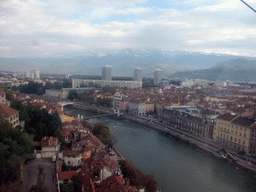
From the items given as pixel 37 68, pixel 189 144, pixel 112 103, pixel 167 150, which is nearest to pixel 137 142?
pixel 167 150

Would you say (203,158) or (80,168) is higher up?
(80,168)

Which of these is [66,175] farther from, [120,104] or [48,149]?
[120,104]

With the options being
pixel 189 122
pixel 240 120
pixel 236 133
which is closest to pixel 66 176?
pixel 236 133

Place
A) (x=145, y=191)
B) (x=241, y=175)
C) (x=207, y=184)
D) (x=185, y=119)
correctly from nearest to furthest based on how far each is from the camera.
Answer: (x=145, y=191)
(x=207, y=184)
(x=241, y=175)
(x=185, y=119)

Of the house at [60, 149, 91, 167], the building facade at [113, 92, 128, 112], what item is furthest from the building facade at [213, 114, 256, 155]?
the building facade at [113, 92, 128, 112]

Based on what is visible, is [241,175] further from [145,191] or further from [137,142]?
[137,142]

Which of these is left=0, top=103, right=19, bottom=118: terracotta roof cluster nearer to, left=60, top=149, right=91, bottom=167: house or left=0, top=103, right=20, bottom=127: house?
left=0, top=103, right=20, bottom=127: house
